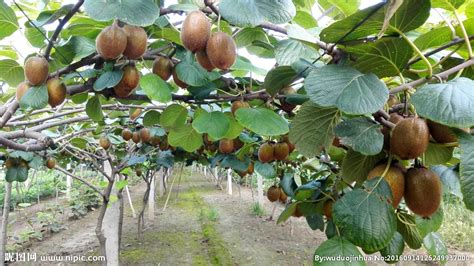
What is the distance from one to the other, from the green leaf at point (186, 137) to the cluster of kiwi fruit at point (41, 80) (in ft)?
1.39

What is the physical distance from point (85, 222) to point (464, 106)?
8823mm

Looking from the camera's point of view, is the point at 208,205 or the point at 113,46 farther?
the point at 208,205

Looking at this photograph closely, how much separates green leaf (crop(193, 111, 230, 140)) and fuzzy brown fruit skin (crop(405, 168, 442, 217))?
1.58 feet

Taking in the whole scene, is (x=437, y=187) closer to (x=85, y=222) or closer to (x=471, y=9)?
(x=471, y=9)

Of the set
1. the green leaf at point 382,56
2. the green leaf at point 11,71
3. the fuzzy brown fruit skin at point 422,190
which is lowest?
the fuzzy brown fruit skin at point 422,190

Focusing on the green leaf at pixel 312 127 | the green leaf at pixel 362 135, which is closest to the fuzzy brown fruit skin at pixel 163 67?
the green leaf at pixel 312 127

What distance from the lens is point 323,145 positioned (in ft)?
2.37

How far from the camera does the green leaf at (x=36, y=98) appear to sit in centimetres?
77

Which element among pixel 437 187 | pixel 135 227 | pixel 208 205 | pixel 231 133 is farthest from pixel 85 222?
pixel 437 187

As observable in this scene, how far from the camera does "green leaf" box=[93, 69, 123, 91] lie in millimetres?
771

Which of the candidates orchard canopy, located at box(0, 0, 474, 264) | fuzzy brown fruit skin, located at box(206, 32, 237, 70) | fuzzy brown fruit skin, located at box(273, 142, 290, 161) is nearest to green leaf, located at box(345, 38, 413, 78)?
orchard canopy, located at box(0, 0, 474, 264)

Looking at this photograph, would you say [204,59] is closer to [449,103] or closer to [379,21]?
[379,21]

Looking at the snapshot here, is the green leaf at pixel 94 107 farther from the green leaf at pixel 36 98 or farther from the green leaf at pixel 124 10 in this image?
the green leaf at pixel 124 10

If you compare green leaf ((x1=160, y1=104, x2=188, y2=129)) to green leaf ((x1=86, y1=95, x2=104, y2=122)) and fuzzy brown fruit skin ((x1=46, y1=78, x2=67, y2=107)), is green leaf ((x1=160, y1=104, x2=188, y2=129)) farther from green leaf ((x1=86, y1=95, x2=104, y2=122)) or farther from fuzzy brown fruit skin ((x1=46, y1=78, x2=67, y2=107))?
fuzzy brown fruit skin ((x1=46, y1=78, x2=67, y2=107))
